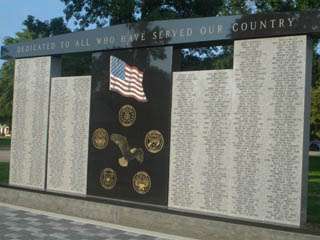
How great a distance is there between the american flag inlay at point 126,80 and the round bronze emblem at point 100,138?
2.99ft

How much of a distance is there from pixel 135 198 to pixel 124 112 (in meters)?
1.73

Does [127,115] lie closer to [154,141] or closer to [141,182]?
[154,141]

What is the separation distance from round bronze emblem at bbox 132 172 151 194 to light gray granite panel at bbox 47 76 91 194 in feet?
4.63

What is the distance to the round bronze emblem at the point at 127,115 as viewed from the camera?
11430 millimetres

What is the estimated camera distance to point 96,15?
22.6 m

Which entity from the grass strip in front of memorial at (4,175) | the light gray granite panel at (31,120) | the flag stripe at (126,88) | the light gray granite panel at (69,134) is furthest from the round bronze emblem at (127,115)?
the grass strip in front of memorial at (4,175)

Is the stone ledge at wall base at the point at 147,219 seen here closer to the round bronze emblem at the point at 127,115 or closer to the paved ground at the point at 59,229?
the paved ground at the point at 59,229

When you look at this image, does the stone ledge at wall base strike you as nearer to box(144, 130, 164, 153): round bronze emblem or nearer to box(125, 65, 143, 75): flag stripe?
box(144, 130, 164, 153): round bronze emblem

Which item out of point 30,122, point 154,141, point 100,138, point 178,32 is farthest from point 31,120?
point 178,32

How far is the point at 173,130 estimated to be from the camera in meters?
10.6

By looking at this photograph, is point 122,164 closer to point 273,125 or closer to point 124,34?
point 124,34

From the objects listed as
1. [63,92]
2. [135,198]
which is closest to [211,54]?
[63,92]

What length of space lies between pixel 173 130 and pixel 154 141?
54 centimetres

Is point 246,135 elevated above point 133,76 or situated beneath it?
situated beneath
